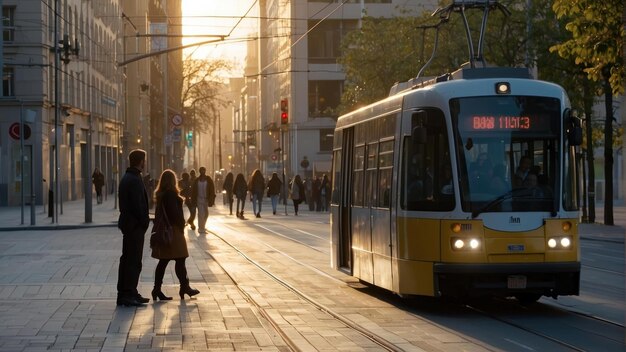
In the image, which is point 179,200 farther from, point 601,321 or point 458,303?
point 601,321

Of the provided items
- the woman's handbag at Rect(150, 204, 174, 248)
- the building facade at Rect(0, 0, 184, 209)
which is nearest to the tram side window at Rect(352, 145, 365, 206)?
the woman's handbag at Rect(150, 204, 174, 248)

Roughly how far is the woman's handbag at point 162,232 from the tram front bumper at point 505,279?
344cm

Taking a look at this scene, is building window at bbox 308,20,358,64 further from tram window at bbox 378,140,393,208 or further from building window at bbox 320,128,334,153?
tram window at bbox 378,140,393,208

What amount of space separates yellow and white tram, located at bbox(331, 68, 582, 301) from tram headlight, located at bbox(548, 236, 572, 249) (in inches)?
0.4

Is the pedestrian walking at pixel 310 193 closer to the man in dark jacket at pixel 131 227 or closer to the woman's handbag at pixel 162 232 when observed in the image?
the woman's handbag at pixel 162 232

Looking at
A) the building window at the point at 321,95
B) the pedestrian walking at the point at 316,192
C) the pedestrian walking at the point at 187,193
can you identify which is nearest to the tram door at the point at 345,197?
the pedestrian walking at the point at 187,193

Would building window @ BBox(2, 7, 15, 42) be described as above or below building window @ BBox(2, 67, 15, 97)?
above

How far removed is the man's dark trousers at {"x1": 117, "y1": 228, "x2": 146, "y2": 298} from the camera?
47.0 ft

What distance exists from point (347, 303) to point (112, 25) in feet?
219

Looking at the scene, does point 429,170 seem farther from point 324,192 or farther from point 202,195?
point 324,192

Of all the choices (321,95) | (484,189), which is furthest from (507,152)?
(321,95)

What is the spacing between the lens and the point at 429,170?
46.2 ft

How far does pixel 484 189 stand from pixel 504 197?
24cm

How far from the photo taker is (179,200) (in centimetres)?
1508
